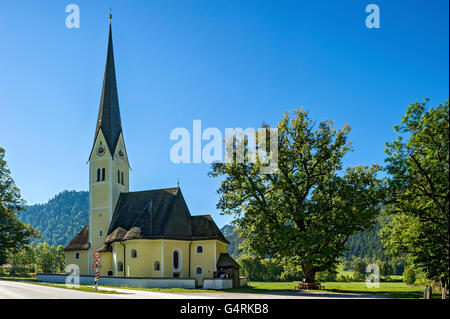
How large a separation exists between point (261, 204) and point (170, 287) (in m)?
10.5

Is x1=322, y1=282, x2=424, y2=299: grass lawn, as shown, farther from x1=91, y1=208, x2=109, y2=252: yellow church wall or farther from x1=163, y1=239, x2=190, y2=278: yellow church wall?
x1=91, y1=208, x2=109, y2=252: yellow church wall

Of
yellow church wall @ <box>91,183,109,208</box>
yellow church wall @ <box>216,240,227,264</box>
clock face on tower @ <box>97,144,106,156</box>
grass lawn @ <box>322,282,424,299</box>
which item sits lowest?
grass lawn @ <box>322,282,424,299</box>

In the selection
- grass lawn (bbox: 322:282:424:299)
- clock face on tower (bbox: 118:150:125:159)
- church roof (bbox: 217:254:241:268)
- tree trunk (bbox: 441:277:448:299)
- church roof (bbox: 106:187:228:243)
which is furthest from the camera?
clock face on tower (bbox: 118:150:125:159)

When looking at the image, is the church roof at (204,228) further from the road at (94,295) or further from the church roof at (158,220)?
the road at (94,295)

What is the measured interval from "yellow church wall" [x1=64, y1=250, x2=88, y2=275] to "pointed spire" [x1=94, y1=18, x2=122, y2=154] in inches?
486

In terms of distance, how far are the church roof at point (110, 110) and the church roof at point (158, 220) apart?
7485mm

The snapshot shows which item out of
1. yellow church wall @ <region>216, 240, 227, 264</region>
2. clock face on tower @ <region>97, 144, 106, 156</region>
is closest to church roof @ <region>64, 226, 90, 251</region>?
clock face on tower @ <region>97, 144, 106, 156</region>

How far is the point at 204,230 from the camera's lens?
43125 millimetres

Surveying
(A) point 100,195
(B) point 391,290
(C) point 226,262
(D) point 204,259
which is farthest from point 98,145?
(B) point 391,290

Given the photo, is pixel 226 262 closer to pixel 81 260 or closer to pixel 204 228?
pixel 204 228

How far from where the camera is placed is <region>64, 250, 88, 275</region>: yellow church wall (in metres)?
47.6

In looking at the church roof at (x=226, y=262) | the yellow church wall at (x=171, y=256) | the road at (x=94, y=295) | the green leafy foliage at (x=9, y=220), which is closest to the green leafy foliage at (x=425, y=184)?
the road at (x=94, y=295)

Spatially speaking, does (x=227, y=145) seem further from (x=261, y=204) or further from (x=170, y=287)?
(x=170, y=287)
